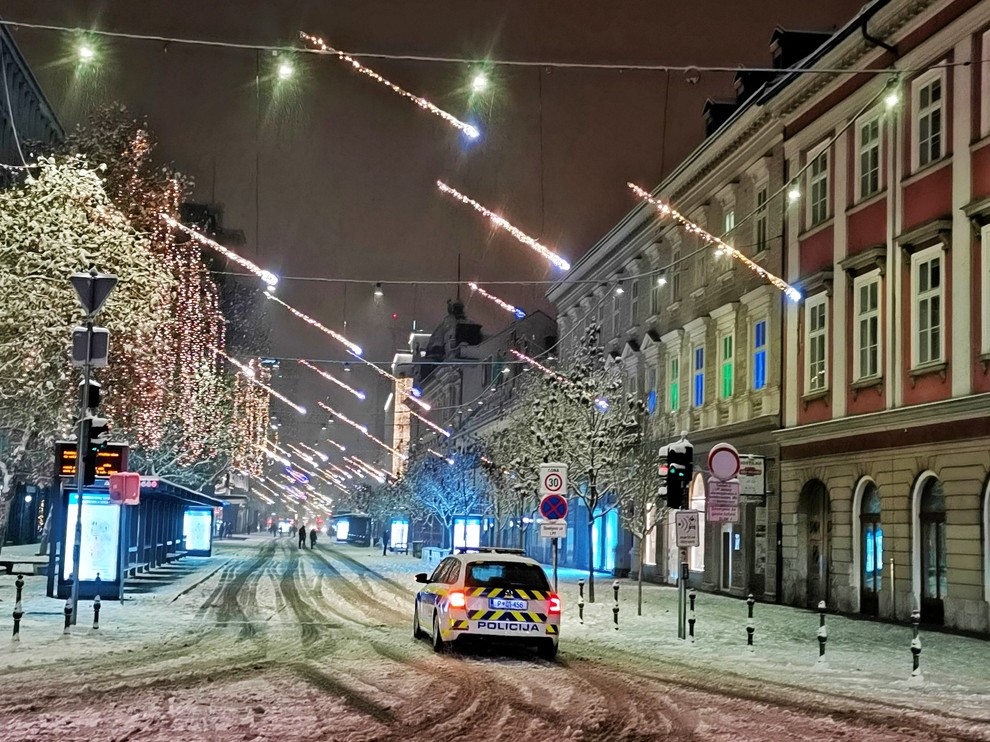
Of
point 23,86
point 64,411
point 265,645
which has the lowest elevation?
point 265,645

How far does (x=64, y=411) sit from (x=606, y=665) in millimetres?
17704

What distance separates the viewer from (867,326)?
29.6 meters

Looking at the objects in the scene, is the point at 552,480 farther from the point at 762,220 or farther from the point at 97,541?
the point at 762,220

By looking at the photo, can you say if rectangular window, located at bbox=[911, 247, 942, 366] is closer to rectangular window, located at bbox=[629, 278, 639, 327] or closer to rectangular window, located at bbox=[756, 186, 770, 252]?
rectangular window, located at bbox=[756, 186, 770, 252]

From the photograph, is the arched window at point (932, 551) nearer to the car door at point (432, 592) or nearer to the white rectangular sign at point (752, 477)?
the white rectangular sign at point (752, 477)

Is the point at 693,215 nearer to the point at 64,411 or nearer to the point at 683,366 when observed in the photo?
the point at 683,366

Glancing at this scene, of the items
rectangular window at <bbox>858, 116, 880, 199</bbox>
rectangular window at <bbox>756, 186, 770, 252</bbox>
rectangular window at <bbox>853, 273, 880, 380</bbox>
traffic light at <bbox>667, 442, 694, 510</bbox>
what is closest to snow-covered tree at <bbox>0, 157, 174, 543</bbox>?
traffic light at <bbox>667, 442, 694, 510</bbox>

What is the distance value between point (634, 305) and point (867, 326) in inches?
841

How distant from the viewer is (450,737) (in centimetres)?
1089

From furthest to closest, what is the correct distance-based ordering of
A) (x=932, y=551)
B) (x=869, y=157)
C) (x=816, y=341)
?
(x=816, y=341) < (x=869, y=157) < (x=932, y=551)

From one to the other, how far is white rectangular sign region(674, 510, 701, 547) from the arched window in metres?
6.94

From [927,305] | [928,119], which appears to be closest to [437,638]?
[927,305]

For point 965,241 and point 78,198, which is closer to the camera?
point 965,241

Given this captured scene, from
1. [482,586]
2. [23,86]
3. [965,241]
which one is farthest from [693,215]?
[23,86]
